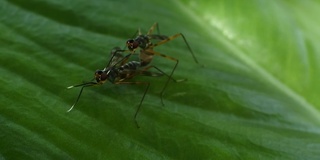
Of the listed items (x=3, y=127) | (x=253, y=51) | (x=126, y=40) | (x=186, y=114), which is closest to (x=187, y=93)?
(x=186, y=114)

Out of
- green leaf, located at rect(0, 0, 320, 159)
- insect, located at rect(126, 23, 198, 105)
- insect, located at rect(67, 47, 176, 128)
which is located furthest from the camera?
insect, located at rect(126, 23, 198, 105)

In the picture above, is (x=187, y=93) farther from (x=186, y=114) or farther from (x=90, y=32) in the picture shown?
(x=90, y=32)

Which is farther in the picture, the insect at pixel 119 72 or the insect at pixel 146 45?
the insect at pixel 146 45

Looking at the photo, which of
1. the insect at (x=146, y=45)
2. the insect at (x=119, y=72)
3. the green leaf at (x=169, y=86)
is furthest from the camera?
the insect at (x=146, y=45)

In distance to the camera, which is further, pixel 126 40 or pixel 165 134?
pixel 126 40

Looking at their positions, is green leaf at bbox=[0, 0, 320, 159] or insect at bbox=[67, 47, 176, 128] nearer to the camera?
green leaf at bbox=[0, 0, 320, 159]
